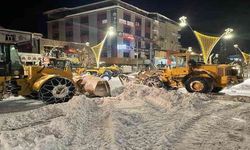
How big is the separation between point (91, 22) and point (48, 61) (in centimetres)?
5686

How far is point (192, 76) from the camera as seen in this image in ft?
47.2

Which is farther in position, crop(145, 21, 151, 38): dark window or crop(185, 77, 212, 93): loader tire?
crop(145, 21, 151, 38): dark window

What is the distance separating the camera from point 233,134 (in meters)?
6.23

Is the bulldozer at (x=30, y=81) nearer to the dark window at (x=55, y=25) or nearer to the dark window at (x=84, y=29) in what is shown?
the dark window at (x=84, y=29)

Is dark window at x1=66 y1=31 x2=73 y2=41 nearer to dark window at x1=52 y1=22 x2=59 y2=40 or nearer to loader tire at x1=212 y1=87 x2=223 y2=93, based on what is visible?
dark window at x1=52 y1=22 x2=59 y2=40

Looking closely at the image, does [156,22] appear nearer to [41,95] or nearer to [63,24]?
[63,24]

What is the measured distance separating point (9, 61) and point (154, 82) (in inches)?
329

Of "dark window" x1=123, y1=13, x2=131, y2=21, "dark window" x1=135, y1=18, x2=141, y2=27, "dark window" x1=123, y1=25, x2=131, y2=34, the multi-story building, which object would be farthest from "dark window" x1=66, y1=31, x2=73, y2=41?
"dark window" x1=135, y1=18, x2=141, y2=27

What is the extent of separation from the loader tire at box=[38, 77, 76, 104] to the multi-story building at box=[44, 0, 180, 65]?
44347 millimetres

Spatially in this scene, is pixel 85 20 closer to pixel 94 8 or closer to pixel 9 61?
pixel 94 8

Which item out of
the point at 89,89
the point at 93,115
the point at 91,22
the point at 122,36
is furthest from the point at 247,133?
the point at 91,22

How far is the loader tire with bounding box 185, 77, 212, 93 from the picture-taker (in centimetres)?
1380

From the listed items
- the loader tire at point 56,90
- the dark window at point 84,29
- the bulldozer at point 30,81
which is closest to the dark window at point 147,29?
the dark window at point 84,29

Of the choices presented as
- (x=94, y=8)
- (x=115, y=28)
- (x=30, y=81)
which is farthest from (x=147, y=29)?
(x=30, y=81)
